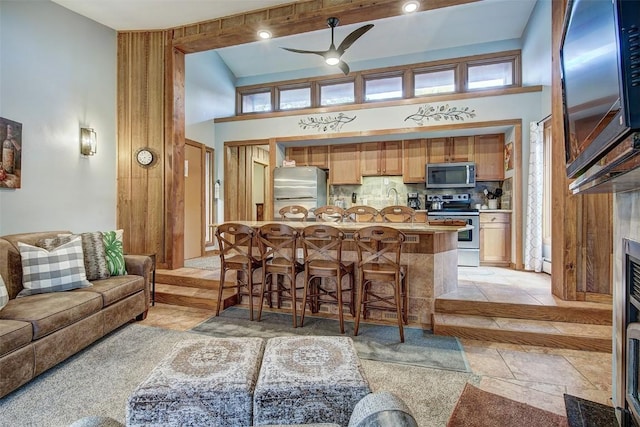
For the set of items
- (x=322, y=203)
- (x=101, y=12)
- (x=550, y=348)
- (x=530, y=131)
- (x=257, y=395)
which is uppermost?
(x=101, y=12)

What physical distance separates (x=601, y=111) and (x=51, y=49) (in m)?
4.75

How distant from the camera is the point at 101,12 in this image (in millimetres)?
3648

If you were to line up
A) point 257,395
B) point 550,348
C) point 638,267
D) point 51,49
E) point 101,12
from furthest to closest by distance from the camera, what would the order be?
point 101,12 < point 51,49 < point 550,348 < point 638,267 < point 257,395

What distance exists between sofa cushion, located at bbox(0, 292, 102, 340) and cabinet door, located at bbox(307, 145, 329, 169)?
4242mm

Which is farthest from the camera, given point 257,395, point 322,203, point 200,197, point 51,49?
point 322,203

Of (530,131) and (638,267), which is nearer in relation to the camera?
(638,267)

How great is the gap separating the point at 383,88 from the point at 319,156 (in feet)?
5.66

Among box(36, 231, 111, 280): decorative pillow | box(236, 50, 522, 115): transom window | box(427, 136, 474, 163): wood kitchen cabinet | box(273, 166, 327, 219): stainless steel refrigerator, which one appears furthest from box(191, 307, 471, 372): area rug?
box(236, 50, 522, 115): transom window

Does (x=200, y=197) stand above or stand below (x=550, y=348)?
above

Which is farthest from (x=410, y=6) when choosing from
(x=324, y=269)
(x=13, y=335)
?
(x=13, y=335)

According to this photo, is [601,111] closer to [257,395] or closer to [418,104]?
[257,395]

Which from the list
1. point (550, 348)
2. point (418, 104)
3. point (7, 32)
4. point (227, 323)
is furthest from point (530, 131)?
point (7, 32)

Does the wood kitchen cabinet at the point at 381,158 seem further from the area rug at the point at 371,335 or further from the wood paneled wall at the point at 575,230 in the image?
the area rug at the point at 371,335

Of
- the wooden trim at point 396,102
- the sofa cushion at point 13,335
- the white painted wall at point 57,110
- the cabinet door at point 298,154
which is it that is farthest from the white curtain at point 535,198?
the white painted wall at point 57,110
